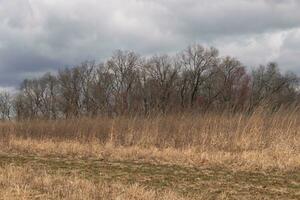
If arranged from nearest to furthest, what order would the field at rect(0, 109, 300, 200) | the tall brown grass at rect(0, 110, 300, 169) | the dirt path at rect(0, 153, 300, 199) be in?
the field at rect(0, 109, 300, 200), the dirt path at rect(0, 153, 300, 199), the tall brown grass at rect(0, 110, 300, 169)

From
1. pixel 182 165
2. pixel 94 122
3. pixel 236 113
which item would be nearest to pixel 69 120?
pixel 94 122

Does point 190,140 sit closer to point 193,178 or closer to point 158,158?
point 158,158

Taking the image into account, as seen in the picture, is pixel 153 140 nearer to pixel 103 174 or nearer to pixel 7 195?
pixel 103 174

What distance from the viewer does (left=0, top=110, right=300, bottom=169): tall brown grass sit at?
12867 mm

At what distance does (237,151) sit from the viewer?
14.0 metres

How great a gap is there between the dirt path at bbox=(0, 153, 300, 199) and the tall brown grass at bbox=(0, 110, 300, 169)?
43.2 inches

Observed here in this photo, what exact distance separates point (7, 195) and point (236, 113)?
10051 mm

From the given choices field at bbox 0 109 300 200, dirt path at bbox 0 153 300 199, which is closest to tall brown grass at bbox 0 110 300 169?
field at bbox 0 109 300 200

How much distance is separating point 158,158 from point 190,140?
217cm

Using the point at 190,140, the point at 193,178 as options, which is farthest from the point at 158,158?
the point at 193,178

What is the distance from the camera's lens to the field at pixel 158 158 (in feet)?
27.7

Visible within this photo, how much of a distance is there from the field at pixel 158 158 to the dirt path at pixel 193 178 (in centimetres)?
2

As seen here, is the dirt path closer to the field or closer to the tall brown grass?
the field

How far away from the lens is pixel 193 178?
404 inches
